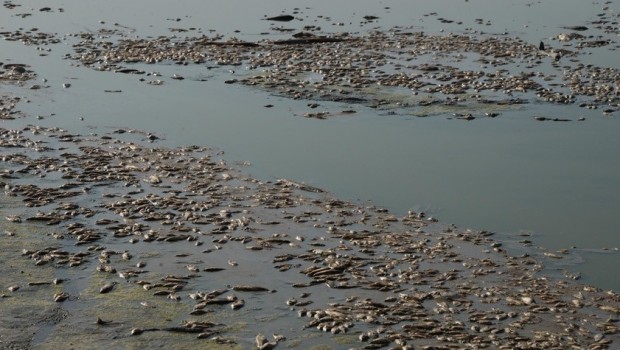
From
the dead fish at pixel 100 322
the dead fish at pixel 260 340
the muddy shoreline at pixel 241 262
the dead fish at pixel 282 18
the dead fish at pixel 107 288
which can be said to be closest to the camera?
the dead fish at pixel 260 340

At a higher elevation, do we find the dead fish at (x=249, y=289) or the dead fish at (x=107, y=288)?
the dead fish at (x=107, y=288)

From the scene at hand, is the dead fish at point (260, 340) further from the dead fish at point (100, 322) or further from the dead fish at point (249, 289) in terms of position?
the dead fish at point (100, 322)

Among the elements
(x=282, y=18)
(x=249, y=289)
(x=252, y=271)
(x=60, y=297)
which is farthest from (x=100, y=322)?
(x=282, y=18)

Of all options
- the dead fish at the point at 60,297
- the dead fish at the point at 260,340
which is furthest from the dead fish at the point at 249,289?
the dead fish at the point at 60,297

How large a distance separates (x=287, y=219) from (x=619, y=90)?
34.7 feet

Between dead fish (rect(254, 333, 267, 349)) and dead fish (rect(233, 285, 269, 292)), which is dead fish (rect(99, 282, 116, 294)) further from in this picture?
dead fish (rect(254, 333, 267, 349))

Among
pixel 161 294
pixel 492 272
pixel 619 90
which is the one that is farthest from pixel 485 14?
pixel 161 294

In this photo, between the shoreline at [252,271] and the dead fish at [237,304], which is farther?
the dead fish at [237,304]

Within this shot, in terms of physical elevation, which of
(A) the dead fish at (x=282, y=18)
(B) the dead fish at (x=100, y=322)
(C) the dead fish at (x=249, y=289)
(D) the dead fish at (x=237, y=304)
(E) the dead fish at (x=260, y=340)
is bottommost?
(E) the dead fish at (x=260, y=340)

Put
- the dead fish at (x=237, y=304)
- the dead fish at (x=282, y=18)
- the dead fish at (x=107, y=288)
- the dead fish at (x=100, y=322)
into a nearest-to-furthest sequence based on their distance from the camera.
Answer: the dead fish at (x=100, y=322) → the dead fish at (x=237, y=304) → the dead fish at (x=107, y=288) → the dead fish at (x=282, y=18)

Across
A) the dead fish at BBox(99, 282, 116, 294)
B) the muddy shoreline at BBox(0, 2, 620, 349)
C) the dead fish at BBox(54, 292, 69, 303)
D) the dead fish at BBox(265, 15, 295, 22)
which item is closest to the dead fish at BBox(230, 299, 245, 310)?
the muddy shoreline at BBox(0, 2, 620, 349)

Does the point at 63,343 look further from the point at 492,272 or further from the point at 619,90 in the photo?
the point at 619,90

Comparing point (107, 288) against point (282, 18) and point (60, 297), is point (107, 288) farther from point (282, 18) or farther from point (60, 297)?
point (282, 18)

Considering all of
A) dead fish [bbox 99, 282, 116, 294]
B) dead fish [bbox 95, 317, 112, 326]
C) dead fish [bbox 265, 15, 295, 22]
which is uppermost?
dead fish [bbox 265, 15, 295, 22]
